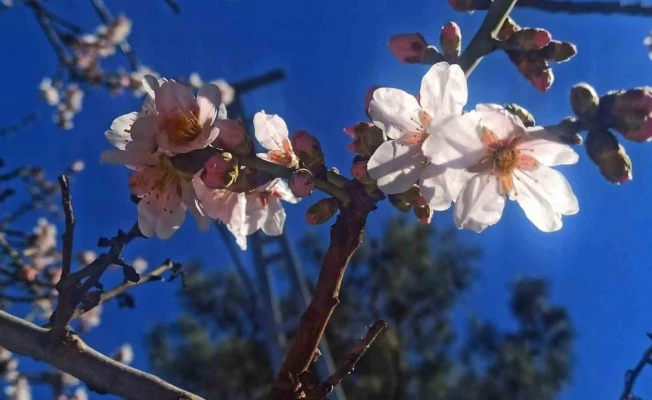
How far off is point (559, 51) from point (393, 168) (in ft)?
1.07

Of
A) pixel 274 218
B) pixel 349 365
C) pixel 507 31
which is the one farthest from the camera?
pixel 274 218

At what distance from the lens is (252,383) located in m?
8.12

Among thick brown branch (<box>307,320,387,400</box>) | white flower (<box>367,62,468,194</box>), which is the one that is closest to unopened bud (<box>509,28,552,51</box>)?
white flower (<box>367,62,468,194</box>)

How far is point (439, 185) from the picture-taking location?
834 mm

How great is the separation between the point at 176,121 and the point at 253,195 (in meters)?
0.18

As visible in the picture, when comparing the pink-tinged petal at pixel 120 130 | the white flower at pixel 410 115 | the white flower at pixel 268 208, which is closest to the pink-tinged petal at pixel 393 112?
the white flower at pixel 410 115

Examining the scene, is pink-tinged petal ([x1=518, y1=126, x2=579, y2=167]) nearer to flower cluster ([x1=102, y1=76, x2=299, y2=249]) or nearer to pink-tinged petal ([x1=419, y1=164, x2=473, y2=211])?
pink-tinged petal ([x1=419, y1=164, x2=473, y2=211])

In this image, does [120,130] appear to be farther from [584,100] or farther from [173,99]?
[584,100]

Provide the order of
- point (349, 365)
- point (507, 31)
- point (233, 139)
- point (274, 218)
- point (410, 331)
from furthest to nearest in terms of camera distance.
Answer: point (410, 331) → point (274, 218) → point (507, 31) → point (233, 139) → point (349, 365)

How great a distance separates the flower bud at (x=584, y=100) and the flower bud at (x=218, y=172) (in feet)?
1.34

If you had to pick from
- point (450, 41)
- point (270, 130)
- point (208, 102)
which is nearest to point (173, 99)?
point (208, 102)

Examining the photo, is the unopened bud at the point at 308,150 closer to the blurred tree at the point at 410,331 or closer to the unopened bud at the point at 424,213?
the unopened bud at the point at 424,213

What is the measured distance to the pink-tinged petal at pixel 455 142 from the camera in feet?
2.59

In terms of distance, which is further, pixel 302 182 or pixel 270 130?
pixel 270 130
